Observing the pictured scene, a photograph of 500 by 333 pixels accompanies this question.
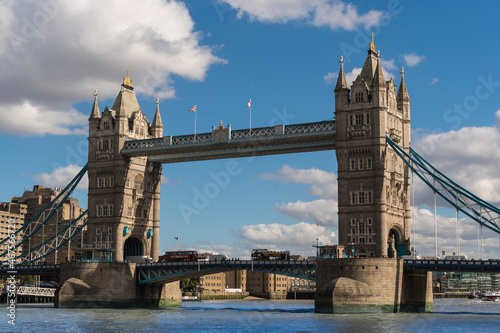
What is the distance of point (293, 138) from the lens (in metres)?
108

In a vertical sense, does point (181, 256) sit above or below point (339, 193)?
below

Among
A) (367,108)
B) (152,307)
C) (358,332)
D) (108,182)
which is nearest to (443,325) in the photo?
(358,332)

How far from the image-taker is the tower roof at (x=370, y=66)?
346 feet

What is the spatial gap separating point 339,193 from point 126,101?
43.3 m

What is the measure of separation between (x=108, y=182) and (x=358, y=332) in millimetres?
65378

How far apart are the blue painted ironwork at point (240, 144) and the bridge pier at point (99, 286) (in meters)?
18.6

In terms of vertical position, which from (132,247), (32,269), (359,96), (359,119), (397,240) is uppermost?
(359,96)

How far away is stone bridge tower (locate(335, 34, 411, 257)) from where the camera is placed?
101 metres

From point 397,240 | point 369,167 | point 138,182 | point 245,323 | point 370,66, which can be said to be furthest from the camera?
point 138,182

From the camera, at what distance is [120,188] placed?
122m

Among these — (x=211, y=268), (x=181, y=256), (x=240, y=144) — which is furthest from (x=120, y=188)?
(x=240, y=144)

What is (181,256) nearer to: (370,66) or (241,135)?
(241,135)

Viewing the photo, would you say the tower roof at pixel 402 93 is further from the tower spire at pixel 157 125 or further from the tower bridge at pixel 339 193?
the tower spire at pixel 157 125

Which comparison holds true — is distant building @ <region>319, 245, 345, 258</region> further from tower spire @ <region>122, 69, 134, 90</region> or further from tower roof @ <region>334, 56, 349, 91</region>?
tower spire @ <region>122, 69, 134, 90</region>
